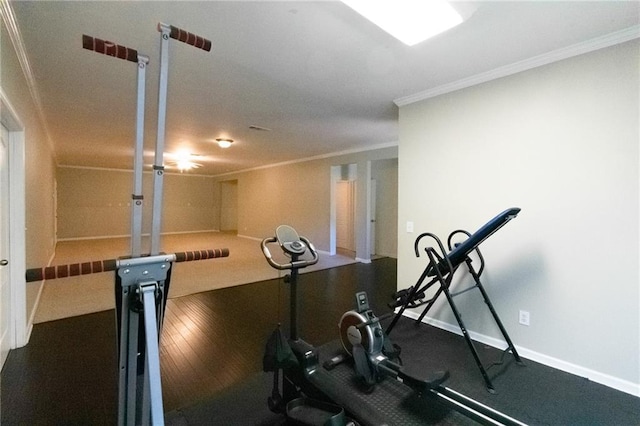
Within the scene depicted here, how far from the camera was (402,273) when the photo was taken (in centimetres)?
333

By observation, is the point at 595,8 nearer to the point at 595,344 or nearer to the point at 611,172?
the point at 611,172

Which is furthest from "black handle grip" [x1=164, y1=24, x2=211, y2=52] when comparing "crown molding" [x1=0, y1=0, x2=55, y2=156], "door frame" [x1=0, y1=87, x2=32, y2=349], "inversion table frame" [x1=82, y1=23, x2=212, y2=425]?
"door frame" [x1=0, y1=87, x2=32, y2=349]

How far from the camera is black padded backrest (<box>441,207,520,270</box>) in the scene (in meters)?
2.02

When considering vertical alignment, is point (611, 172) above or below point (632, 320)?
above

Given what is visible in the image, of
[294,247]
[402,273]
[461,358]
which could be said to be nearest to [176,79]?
[294,247]

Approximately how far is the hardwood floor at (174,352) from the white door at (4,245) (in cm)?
19

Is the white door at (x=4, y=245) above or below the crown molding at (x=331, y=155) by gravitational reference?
below

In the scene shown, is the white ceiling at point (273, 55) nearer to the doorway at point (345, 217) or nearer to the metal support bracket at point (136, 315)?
the metal support bracket at point (136, 315)

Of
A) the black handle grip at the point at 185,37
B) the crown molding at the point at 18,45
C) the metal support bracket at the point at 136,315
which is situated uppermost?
the crown molding at the point at 18,45

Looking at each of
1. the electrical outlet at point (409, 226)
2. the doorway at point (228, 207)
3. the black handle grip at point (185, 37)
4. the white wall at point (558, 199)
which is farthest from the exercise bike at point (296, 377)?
the doorway at point (228, 207)

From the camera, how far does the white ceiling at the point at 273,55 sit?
1798 millimetres

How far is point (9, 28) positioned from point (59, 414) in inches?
97.9

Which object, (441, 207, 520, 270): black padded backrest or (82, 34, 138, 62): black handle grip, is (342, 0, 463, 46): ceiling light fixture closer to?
(82, 34, 138, 62): black handle grip

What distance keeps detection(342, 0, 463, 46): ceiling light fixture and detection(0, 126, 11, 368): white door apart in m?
2.77
